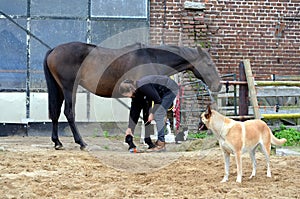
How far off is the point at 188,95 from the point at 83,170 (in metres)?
5.62

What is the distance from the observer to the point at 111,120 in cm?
1065

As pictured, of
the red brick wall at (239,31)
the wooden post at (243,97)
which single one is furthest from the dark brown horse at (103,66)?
the red brick wall at (239,31)

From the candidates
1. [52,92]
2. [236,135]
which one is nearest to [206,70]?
[52,92]

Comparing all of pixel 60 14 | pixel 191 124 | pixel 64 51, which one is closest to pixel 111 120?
pixel 191 124

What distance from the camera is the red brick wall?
429 inches

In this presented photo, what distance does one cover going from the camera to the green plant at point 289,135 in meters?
7.81

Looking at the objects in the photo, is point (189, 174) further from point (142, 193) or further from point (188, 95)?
point (188, 95)

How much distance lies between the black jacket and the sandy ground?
2.65 ft

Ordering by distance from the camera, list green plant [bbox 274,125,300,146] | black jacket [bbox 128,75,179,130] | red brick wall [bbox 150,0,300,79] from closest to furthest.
A: 1. black jacket [bbox 128,75,179,130]
2. green plant [bbox 274,125,300,146]
3. red brick wall [bbox 150,0,300,79]

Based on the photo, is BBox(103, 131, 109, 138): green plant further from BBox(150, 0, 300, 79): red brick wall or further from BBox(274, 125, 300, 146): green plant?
BBox(274, 125, 300, 146): green plant

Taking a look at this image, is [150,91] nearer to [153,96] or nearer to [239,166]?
[153,96]

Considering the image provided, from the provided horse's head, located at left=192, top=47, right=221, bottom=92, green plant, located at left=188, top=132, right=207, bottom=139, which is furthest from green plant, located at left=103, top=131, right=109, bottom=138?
horse's head, located at left=192, top=47, right=221, bottom=92

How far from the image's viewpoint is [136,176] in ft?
16.3

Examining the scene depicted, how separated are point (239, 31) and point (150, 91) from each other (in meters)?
4.80
